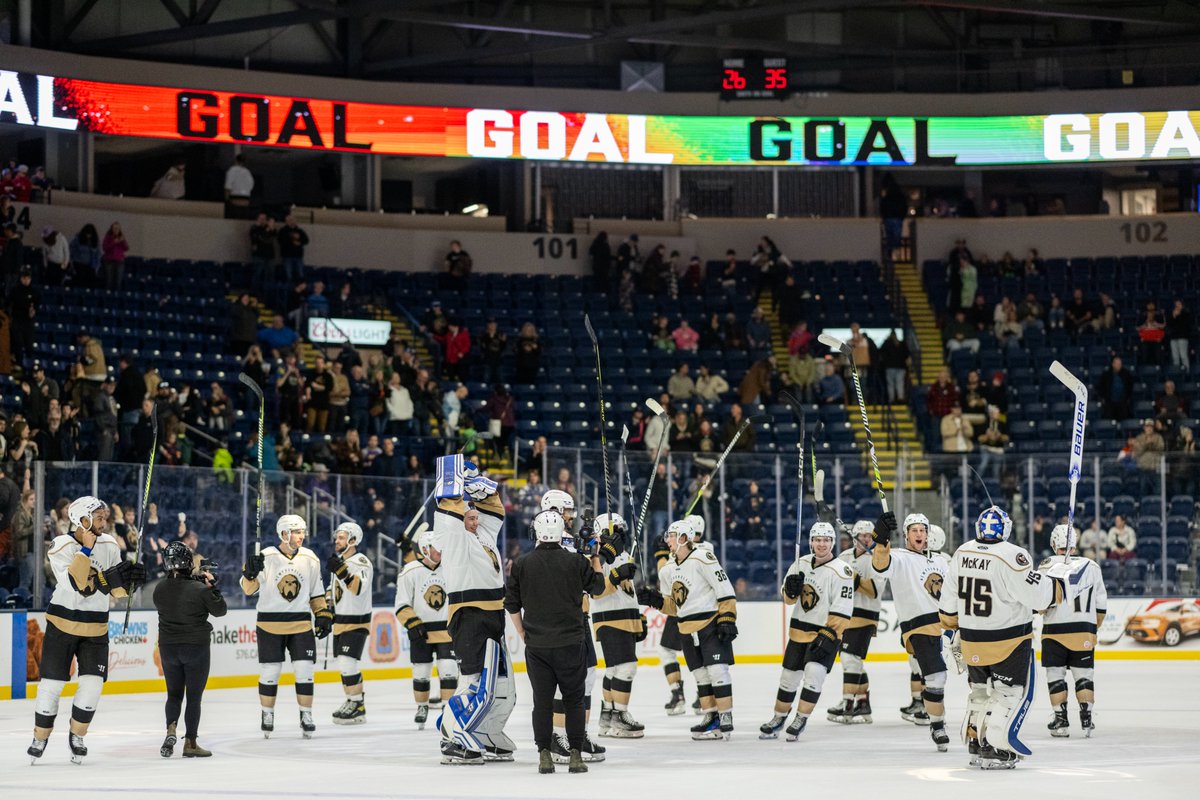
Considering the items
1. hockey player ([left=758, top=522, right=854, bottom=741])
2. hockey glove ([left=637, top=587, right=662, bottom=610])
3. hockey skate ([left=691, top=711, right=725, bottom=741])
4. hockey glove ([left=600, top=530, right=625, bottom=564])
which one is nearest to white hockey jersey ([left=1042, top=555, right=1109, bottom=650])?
hockey player ([left=758, top=522, right=854, bottom=741])

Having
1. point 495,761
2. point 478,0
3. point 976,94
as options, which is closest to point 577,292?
point 478,0

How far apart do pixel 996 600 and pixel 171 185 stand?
2200 cm

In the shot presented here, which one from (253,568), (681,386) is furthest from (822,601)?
(681,386)

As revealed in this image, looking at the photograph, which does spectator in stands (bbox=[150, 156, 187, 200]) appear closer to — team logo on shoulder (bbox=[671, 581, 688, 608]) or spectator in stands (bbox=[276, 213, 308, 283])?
spectator in stands (bbox=[276, 213, 308, 283])

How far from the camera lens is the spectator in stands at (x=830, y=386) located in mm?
27672

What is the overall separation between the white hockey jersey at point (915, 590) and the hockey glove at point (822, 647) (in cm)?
63

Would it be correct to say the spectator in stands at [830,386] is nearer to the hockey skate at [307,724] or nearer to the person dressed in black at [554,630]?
the hockey skate at [307,724]

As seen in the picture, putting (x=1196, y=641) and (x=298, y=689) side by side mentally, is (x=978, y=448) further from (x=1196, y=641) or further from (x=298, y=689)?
(x=298, y=689)

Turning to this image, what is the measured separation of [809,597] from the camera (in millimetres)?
13773

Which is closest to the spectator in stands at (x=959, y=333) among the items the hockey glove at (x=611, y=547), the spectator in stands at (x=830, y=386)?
the spectator in stands at (x=830, y=386)

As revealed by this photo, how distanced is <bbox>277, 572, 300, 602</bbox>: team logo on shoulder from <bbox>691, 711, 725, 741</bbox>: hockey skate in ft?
11.0

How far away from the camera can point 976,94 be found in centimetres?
3312

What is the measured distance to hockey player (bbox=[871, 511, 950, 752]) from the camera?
1334 cm

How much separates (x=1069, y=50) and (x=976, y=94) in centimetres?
231
